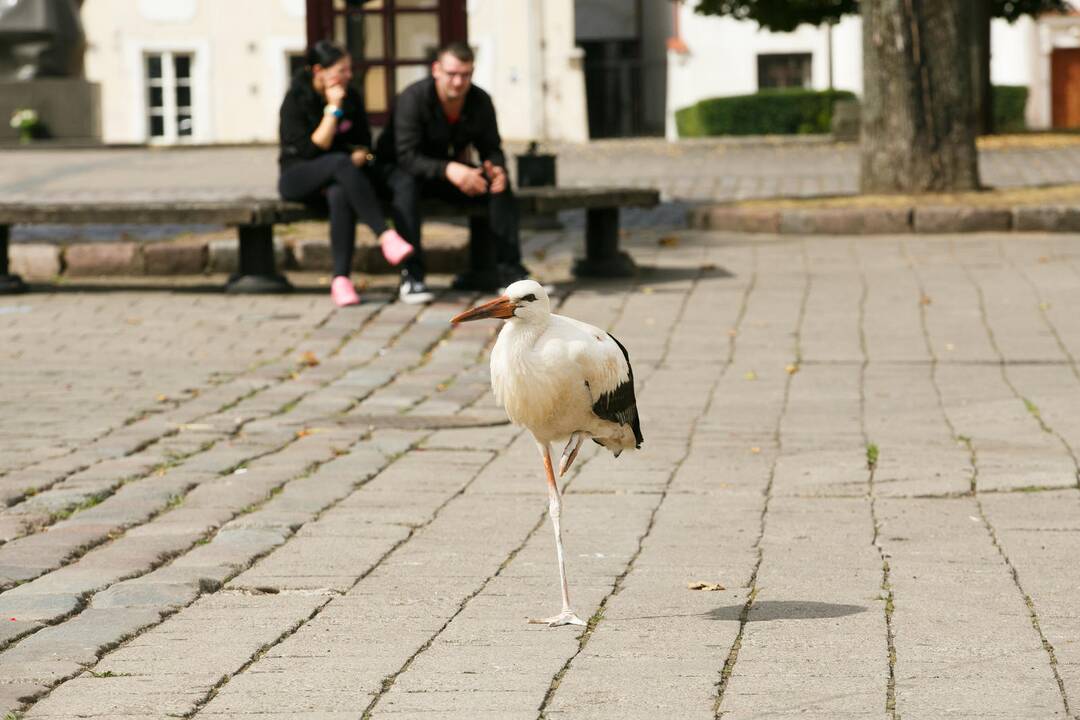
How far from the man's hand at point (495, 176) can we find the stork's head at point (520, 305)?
→ 683 cm

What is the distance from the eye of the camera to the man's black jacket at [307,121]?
39.1ft

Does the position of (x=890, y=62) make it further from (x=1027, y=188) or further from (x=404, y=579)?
(x=404, y=579)

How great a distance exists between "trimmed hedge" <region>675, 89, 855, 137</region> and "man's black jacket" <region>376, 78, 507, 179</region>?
1011 inches

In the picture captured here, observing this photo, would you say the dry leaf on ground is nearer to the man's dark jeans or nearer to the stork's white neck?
the stork's white neck

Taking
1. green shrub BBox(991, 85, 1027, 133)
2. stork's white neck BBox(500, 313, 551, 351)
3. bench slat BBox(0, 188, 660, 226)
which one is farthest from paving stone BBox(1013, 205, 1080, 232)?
green shrub BBox(991, 85, 1027, 133)

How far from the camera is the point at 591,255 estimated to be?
12727 mm

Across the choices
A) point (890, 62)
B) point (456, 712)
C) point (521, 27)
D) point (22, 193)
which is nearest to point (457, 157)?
point (890, 62)

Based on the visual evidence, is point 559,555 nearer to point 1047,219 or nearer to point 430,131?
point 430,131

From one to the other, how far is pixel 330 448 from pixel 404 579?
221 centimetres

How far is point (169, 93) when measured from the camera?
3856 centimetres

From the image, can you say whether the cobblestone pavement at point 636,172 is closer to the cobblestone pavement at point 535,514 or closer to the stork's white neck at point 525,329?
Result: the cobblestone pavement at point 535,514

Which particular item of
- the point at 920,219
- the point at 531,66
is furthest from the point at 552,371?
the point at 531,66

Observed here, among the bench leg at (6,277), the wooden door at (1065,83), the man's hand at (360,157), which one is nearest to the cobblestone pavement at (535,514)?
the bench leg at (6,277)

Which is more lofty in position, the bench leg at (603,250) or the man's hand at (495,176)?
the man's hand at (495,176)
